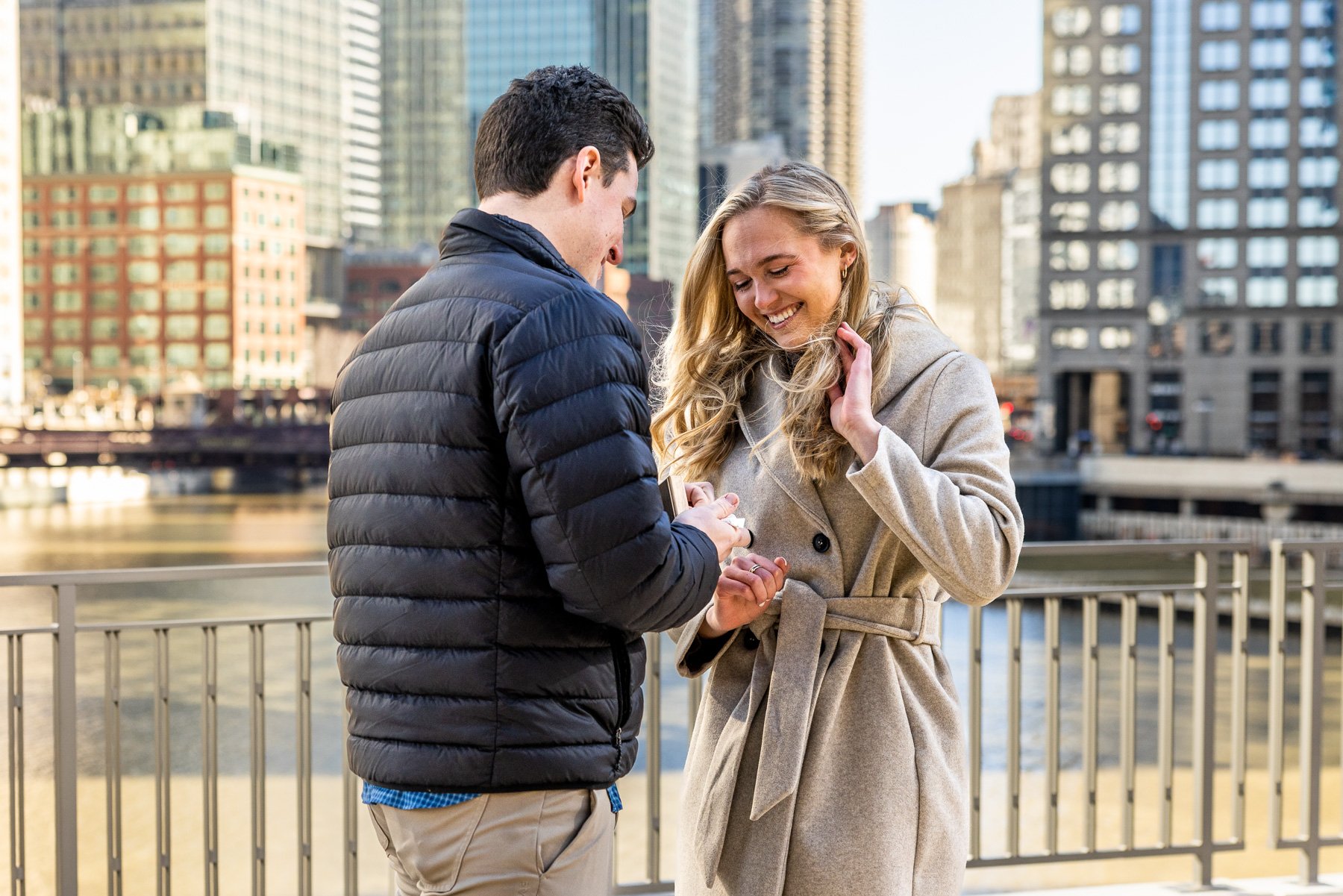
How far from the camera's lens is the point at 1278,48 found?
65812mm

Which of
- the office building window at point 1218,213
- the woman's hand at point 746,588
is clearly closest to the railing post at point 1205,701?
the woman's hand at point 746,588

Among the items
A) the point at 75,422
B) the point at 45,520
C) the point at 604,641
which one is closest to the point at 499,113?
the point at 604,641

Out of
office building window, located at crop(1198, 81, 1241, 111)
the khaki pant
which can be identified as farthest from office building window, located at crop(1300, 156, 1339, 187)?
the khaki pant

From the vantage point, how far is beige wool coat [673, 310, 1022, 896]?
165cm

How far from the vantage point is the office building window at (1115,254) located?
67375 millimetres

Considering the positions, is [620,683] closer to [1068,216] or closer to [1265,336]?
[1265,336]

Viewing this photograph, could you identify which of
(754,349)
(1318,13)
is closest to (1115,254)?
(1318,13)

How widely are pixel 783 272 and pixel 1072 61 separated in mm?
72564

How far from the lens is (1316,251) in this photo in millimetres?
64750

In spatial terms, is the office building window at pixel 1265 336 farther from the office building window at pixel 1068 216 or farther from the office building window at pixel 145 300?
the office building window at pixel 145 300

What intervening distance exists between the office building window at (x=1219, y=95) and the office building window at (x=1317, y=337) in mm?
11785

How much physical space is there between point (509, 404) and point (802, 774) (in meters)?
0.68

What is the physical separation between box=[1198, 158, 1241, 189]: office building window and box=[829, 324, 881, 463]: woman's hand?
71.8 metres

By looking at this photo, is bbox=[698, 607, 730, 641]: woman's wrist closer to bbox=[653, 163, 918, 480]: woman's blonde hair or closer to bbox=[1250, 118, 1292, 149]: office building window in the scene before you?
bbox=[653, 163, 918, 480]: woman's blonde hair
